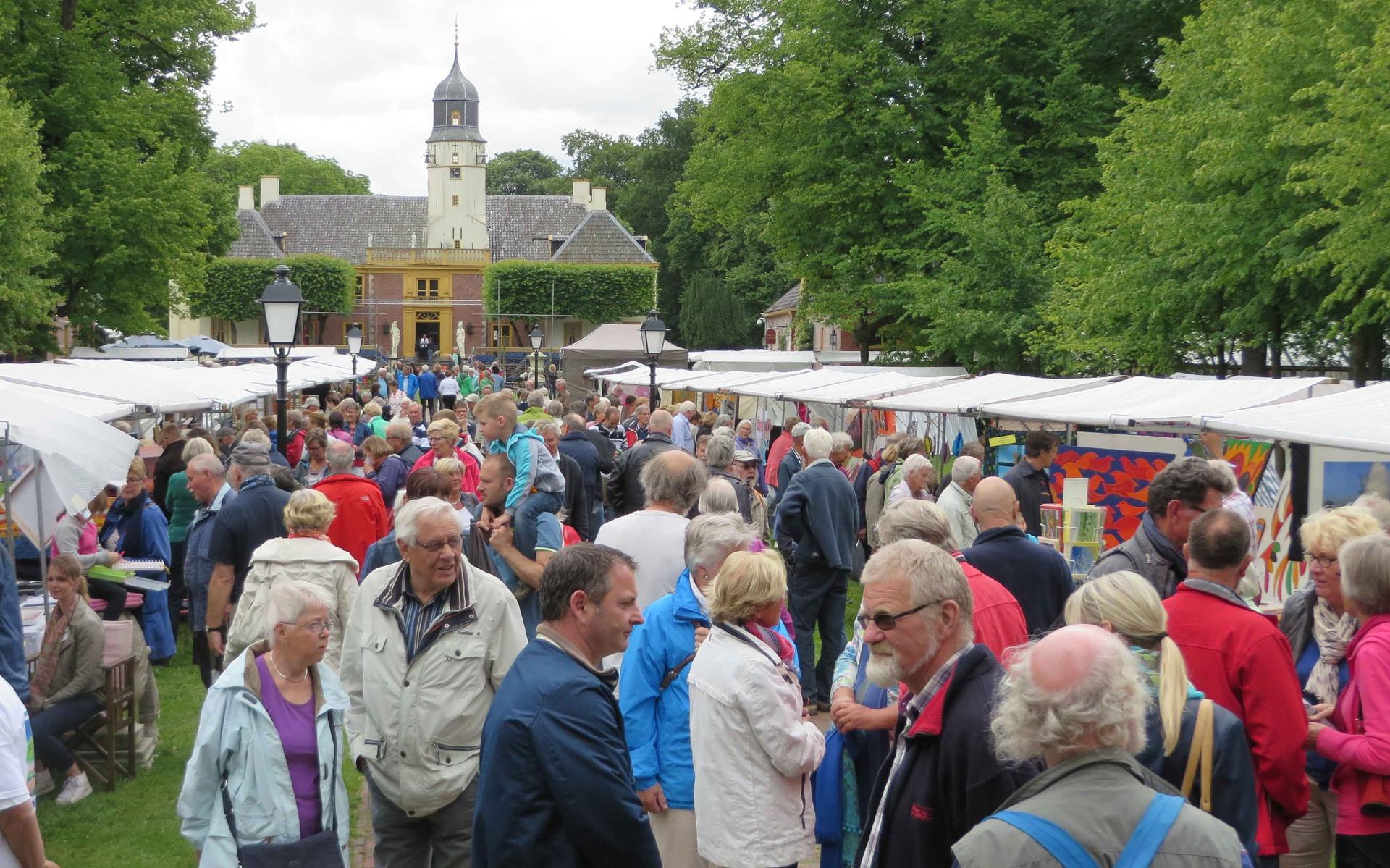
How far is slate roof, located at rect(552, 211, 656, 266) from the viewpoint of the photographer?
76500 millimetres

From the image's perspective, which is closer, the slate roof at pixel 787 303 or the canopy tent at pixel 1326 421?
the canopy tent at pixel 1326 421

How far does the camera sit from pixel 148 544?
9.88 meters

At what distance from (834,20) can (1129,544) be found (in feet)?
80.7

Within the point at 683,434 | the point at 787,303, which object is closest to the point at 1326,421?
the point at 683,434

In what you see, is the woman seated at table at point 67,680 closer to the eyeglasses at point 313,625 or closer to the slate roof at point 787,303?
A: the eyeglasses at point 313,625

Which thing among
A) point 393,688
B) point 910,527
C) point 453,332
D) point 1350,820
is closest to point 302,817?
point 393,688

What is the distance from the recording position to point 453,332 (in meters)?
81.6

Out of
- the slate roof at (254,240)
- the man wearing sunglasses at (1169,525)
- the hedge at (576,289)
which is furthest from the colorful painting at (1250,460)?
the slate roof at (254,240)

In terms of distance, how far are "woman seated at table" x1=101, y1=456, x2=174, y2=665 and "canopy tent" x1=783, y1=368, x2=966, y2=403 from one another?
26.9 ft

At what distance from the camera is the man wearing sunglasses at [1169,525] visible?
5.06 m

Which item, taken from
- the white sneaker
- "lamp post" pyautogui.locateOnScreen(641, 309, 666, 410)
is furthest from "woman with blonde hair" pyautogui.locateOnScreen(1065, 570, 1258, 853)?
"lamp post" pyautogui.locateOnScreen(641, 309, 666, 410)

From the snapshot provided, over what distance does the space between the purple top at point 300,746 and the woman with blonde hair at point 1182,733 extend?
2391mm

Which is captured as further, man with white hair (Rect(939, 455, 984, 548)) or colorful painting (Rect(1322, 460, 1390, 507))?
man with white hair (Rect(939, 455, 984, 548))

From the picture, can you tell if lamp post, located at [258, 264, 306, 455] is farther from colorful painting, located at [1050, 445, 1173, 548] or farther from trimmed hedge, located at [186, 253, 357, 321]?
trimmed hedge, located at [186, 253, 357, 321]
